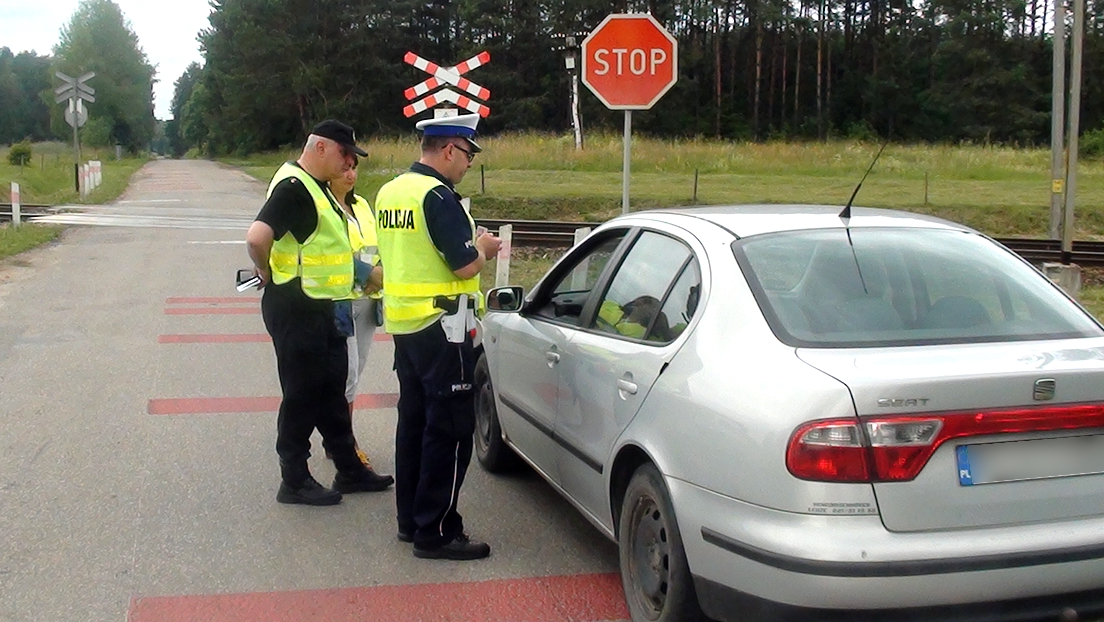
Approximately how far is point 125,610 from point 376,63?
67927 millimetres

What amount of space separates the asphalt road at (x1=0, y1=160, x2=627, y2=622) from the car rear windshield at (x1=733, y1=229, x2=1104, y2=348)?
4.75 ft

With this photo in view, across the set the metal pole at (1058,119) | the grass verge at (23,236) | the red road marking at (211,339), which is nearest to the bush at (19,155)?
the grass verge at (23,236)

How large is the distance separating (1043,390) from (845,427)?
61cm

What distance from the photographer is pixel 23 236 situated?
700 inches

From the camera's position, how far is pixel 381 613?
13.8ft

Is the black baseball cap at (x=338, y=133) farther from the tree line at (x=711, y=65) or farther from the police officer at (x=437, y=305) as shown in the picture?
the tree line at (x=711, y=65)

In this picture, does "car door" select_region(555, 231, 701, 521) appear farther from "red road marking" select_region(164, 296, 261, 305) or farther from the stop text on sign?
"red road marking" select_region(164, 296, 261, 305)

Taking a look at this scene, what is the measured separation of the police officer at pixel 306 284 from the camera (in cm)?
526

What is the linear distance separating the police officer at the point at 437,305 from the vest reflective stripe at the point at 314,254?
661 millimetres

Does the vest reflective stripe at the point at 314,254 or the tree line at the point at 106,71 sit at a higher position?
the tree line at the point at 106,71

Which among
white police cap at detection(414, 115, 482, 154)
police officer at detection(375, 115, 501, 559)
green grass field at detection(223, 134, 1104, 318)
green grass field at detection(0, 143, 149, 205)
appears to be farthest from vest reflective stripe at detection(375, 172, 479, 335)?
green grass field at detection(0, 143, 149, 205)

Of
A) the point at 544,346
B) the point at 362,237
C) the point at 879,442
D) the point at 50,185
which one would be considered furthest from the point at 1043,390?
the point at 50,185

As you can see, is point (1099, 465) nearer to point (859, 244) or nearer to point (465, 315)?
point (859, 244)

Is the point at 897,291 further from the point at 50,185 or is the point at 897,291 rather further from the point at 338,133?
the point at 50,185
